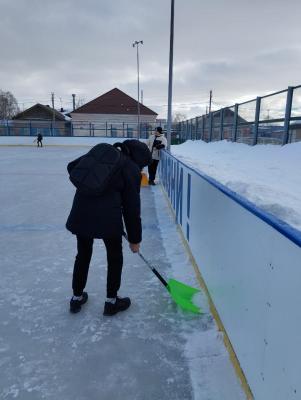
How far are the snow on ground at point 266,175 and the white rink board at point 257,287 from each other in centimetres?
129

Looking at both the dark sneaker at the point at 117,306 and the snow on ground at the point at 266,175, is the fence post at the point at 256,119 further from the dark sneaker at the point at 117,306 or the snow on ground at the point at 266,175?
the dark sneaker at the point at 117,306

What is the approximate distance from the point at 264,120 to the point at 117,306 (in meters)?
8.81

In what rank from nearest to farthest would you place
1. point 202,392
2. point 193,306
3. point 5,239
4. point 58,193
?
1. point 202,392
2. point 193,306
3. point 5,239
4. point 58,193

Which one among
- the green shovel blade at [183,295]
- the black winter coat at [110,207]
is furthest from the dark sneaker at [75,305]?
the green shovel blade at [183,295]

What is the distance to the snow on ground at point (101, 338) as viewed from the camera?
190 centimetres

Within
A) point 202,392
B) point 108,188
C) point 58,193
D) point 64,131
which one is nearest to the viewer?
point 202,392

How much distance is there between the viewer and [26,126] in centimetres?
3416

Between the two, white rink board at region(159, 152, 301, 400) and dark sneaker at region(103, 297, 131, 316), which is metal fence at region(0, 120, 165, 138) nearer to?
dark sneaker at region(103, 297, 131, 316)

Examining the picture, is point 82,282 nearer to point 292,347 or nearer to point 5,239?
point 292,347

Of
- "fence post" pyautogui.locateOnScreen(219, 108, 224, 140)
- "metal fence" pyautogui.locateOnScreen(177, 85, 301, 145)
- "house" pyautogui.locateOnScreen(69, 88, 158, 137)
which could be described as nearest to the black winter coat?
"metal fence" pyautogui.locateOnScreen(177, 85, 301, 145)

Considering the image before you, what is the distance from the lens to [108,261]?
2582mm

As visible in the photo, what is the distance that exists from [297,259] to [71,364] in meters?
1.51

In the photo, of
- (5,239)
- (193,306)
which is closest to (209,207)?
(193,306)

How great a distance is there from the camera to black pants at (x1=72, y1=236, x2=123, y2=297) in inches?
99.5
